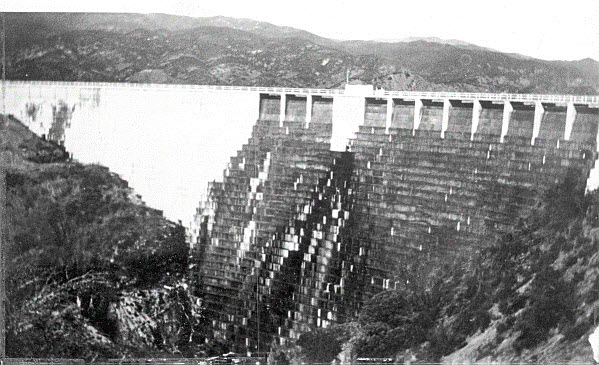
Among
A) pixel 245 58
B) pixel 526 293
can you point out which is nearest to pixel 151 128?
pixel 245 58

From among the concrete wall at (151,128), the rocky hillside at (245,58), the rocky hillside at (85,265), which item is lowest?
the rocky hillside at (85,265)

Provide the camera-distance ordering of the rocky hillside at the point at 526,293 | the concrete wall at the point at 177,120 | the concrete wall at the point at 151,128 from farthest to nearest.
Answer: the concrete wall at the point at 151,128, the concrete wall at the point at 177,120, the rocky hillside at the point at 526,293

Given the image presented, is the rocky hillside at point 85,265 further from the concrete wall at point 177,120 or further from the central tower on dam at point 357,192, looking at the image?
the central tower on dam at point 357,192

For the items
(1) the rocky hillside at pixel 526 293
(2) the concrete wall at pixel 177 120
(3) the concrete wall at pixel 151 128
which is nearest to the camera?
(1) the rocky hillside at pixel 526 293

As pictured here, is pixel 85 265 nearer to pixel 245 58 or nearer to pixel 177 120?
pixel 177 120

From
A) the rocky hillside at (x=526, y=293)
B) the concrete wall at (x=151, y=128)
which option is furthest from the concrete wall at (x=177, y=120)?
the rocky hillside at (x=526, y=293)

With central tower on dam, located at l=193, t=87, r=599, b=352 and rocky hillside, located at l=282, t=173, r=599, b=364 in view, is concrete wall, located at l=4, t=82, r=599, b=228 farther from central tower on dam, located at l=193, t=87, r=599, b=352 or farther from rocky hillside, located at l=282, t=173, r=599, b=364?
rocky hillside, located at l=282, t=173, r=599, b=364

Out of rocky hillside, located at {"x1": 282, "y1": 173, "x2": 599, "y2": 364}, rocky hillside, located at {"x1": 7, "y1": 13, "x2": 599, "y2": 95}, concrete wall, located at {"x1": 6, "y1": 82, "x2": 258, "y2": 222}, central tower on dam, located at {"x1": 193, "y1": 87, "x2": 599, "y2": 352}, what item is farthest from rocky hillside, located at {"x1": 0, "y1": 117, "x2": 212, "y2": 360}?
rocky hillside, located at {"x1": 282, "y1": 173, "x2": 599, "y2": 364}
